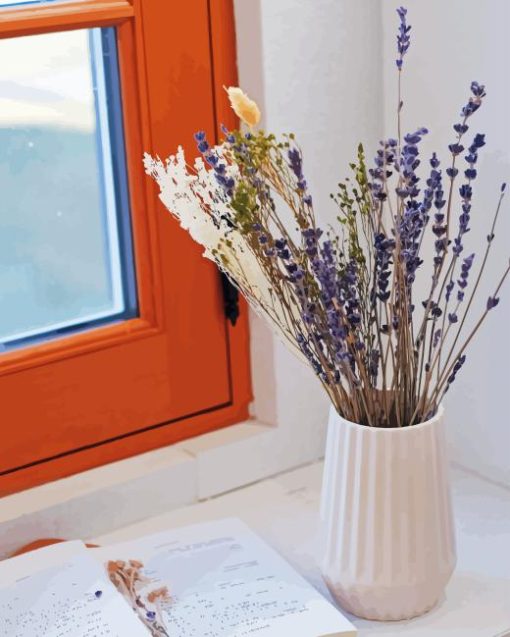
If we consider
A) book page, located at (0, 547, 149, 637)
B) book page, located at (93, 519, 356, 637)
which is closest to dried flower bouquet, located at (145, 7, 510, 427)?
book page, located at (93, 519, 356, 637)

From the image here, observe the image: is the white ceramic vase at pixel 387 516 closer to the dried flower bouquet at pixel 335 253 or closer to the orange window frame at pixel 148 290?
the dried flower bouquet at pixel 335 253

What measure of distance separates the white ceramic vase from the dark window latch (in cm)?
37

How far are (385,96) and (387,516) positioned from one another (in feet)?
2.02

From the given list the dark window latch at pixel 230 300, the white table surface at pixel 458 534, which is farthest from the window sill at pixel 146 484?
the dark window latch at pixel 230 300

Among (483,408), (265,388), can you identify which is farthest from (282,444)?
(483,408)

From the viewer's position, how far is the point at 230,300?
62.0 inches

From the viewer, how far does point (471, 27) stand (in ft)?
4.72

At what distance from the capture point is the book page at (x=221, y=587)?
1.23m

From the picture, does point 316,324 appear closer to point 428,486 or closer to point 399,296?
point 399,296

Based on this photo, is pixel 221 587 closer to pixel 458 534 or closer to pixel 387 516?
pixel 387 516

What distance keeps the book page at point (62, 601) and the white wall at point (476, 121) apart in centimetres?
55

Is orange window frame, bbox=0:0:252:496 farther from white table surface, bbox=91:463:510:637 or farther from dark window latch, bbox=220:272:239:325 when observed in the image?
white table surface, bbox=91:463:510:637

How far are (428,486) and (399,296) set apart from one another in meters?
0.20

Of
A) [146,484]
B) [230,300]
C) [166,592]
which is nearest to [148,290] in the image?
[230,300]
